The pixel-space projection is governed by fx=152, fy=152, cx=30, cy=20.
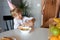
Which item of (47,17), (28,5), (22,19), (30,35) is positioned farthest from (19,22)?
(28,5)

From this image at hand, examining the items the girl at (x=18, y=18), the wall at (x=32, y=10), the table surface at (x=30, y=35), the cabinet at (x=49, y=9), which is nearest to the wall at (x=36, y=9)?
the wall at (x=32, y=10)

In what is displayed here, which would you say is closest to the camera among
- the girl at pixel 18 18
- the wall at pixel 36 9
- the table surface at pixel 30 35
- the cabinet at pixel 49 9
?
the table surface at pixel 30 35

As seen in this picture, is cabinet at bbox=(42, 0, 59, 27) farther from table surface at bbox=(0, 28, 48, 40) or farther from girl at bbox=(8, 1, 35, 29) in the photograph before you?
table surface at bbox=(0, 28, 48, 40)

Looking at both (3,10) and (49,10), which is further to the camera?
(3,10)

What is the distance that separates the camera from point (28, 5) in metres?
3.35

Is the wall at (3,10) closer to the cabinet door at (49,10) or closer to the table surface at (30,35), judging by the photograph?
the cabinet door at (49,10)

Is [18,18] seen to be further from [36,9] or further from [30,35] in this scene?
[36,9]

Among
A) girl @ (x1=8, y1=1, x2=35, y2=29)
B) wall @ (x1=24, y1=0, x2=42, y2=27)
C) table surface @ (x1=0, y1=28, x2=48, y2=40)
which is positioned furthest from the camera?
wall @ (x1=24, y1=0, x2=42, y2=27)

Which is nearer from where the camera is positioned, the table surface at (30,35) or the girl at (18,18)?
the table surface at (30,35)

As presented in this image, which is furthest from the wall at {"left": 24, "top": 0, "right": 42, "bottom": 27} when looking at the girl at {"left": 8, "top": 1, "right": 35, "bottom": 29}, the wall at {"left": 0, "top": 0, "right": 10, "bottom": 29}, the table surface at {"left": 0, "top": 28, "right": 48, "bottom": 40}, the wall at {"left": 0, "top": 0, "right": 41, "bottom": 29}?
the table surface at {"left": 0, "top": 28, "right": 48, "bottom": 40}

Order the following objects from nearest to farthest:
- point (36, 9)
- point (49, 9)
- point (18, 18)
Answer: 1. point (18, 18)
2. point (49, 9)
3. point (36, 9)

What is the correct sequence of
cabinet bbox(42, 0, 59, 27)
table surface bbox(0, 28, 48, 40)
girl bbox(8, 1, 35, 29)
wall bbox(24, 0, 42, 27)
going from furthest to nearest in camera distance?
1. wall bbox(24, 0, 42, 27)
2. cabinet bbox(42, 0, 59, 27)
3. girl bbox(8, 1, 35, 29)
4. table surface bbox(0, 28, 48, 40)

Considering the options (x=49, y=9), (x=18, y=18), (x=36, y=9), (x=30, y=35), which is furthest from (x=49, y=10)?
(x=30, y=35)

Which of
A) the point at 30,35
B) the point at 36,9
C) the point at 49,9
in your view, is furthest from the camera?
the point at 36,9
